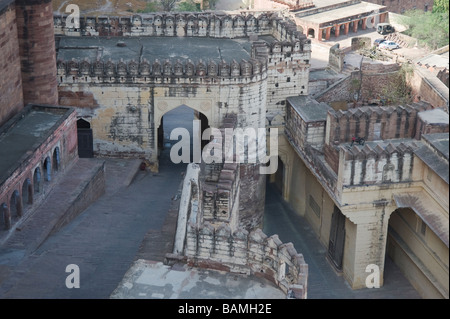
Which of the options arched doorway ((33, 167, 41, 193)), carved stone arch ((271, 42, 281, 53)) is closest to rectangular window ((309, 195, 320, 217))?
carved stone arch ((271, 42, 281, 53))

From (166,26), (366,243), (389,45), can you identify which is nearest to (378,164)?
(366,243)

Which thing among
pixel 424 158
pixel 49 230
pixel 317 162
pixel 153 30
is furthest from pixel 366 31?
pixel 49 230

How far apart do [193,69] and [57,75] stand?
20.6 ft

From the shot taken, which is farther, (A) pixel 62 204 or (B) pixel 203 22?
(B) pixel 203 22

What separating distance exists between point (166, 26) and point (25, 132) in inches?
513

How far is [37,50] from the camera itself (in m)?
38.2

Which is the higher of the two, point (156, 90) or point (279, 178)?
point (156, 90)

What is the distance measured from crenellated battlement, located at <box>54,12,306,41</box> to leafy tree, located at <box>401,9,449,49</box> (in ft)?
42.2

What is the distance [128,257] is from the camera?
3234 centimetres

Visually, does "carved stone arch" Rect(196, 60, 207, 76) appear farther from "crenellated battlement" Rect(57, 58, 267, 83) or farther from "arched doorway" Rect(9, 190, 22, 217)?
"arched doorway" Rect(9, 190, 22, 217)

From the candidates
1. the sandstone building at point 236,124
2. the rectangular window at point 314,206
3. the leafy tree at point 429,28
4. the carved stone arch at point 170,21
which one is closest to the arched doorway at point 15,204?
the sandstone building at point 236,124

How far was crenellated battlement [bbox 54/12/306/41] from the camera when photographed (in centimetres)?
4591

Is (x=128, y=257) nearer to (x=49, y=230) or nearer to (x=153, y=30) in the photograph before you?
(x=49, y=230)

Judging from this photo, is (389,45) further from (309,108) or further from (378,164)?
(378,164)
